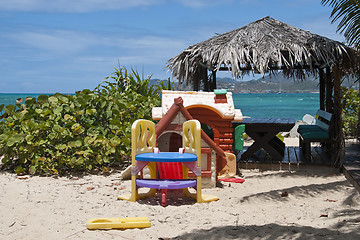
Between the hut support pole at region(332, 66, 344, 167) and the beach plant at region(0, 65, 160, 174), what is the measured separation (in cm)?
373

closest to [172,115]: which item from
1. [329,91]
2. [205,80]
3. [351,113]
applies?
[205,80]

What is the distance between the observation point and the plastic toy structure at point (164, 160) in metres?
4.94

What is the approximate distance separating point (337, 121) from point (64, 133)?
4809 millimetres

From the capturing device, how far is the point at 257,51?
7.46m

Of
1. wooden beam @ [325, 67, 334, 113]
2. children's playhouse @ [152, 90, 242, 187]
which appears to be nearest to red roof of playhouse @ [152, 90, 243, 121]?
children's playhouse @ [152, 90, 242, 187]

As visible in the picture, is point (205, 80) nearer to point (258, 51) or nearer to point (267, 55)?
point (258, 51)

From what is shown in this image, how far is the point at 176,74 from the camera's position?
8.45 meters

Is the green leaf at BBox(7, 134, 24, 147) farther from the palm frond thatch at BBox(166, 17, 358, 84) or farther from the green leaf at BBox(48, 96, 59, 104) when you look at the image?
the palm frond thatch at BBox(166, 17, 358, 84)

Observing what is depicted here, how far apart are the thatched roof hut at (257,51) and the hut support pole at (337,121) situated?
1.01ft

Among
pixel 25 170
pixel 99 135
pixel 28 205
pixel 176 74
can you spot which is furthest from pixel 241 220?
pixel 176 74

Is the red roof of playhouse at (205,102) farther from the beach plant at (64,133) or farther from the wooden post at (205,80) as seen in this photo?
the wooden post at (205,80)

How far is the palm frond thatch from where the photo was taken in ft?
24.1

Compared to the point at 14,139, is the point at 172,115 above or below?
above

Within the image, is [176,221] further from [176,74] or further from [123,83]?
[123,83]
